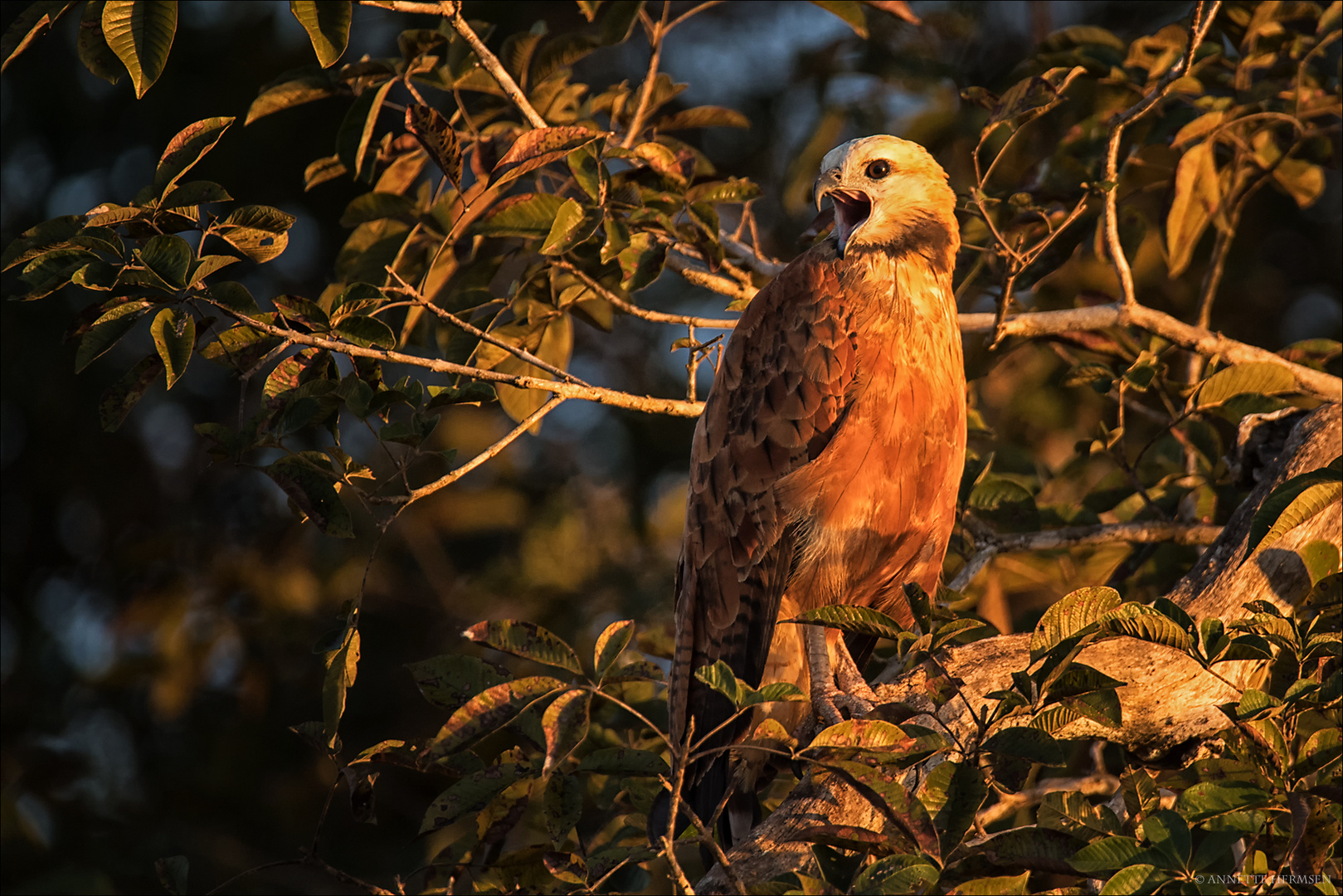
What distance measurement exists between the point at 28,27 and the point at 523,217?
3.54 ft

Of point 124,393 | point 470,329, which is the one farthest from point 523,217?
point 124,393

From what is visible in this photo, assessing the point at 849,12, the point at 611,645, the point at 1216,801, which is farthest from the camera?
the point at 849,12

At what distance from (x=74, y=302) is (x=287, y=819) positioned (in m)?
2.53

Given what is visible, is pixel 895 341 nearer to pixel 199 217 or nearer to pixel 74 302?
pixel 199 217

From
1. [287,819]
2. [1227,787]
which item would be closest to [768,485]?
[1227,787]

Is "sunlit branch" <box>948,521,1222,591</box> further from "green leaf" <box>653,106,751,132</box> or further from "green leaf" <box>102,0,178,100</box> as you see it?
"green leaf" <box>102,0,178,100</box>

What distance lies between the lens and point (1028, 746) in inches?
60.4

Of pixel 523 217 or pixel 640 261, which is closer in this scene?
pixel 640 261

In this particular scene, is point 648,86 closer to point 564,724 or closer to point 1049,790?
point 564,724

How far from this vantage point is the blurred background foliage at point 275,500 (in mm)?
4574

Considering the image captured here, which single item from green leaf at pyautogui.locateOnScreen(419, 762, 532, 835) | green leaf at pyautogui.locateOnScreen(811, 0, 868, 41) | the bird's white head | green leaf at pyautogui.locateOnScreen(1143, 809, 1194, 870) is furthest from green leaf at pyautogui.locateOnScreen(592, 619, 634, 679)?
green leaf at pyautogui.locateOnScreen(811, 0, 868, 41)

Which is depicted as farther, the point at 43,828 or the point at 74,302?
the point at 74,302

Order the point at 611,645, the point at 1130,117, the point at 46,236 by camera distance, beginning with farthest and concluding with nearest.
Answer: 1. the point at 1130,117
2. the point at 46,236
3. the point at 611,645

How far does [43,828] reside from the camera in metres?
4.55
